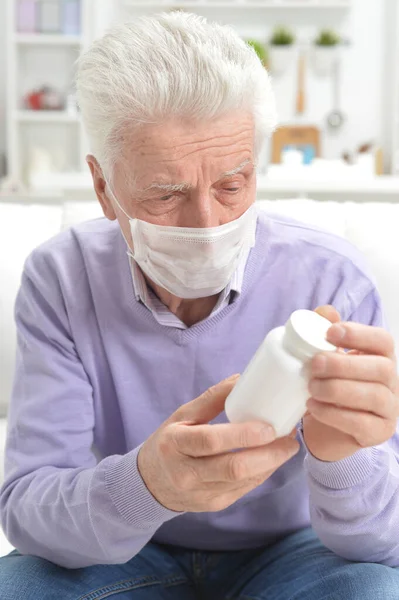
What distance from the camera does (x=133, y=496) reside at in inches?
36.0

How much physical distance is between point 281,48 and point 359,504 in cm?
432

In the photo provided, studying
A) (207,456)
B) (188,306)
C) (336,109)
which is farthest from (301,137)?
(207,456)

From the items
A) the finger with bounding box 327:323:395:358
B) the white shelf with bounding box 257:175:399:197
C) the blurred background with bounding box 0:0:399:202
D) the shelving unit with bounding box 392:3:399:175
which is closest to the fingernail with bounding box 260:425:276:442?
the finger with bounding box 327:323:395:358

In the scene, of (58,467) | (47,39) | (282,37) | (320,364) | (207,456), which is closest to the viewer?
(320,364)

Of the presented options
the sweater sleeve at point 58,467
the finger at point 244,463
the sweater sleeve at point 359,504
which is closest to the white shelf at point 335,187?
the sweater sleeve at point 58,467

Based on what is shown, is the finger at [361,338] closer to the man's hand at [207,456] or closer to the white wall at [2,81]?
the man's hand at [207,456]

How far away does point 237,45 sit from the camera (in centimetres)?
100

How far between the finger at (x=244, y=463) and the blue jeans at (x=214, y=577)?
0.23m

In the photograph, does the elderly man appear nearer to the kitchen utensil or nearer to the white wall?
the kitchen utensil

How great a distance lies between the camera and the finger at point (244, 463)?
0.78 m

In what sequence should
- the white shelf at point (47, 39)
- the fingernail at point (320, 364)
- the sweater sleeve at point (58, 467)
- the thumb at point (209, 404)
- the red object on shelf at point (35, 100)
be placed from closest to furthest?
the fingernail at point (320, 364)
the thumb at point (209, 404)
the sweater sleeve at point (58, 467)
the white shelf at point (47, 39)
the red object on shelf at point (35, 100)

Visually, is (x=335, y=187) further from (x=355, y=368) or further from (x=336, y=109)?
(x=355, y=368)

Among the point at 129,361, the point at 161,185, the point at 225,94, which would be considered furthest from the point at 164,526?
the point at 225,94

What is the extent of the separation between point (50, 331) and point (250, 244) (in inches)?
12.3
